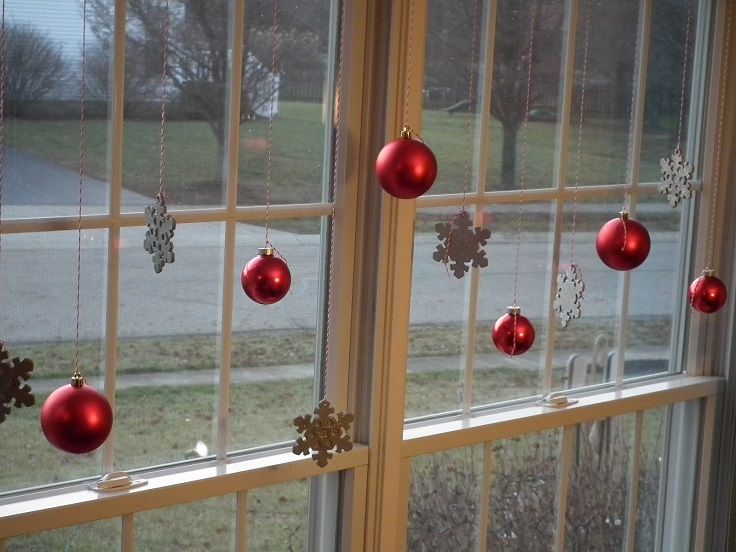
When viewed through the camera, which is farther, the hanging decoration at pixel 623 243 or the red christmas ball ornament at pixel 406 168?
the hanging decoration at pixel 623 243

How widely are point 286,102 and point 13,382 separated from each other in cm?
85

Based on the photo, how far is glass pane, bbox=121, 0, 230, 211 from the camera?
2.12 m

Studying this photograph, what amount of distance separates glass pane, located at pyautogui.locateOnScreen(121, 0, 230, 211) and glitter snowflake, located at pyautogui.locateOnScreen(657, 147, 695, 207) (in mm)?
1339

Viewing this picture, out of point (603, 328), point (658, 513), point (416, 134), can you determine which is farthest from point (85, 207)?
point (658, 513)

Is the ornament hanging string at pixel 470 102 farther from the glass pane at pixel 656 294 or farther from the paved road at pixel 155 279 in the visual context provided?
A: the glass pane at pixel 656 294

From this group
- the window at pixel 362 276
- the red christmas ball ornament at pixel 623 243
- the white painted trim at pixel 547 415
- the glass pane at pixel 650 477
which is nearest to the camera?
the window at pixel 362 276

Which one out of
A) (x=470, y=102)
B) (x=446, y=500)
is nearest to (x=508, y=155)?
(x=470, y=102)

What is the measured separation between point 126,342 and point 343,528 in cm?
71

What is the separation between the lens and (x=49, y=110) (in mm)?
2031

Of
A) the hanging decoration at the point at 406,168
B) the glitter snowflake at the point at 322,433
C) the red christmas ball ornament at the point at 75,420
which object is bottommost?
the glitter snowflake at the point at 322,433

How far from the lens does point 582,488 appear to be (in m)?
3.11

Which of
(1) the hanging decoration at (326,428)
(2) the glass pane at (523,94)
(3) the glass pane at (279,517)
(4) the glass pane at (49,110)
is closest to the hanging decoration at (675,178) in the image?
(2) the glass pane at (523,94)

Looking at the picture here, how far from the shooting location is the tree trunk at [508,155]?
2.74 metres

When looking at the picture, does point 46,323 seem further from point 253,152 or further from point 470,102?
point 470,102
